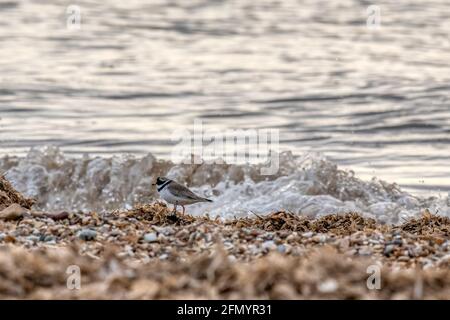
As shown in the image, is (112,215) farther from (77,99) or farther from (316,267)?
(77,99)

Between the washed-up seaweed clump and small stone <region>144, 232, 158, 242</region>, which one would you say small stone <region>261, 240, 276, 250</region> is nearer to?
small stone <region>144, 232, 158, 242</region>

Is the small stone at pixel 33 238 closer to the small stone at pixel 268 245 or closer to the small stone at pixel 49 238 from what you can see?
the small stone at pixel 49 238

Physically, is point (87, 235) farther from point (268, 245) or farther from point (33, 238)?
point (268, 245)

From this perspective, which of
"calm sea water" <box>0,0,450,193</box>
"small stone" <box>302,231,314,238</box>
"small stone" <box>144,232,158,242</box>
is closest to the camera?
"small stone" <box>144,232,158,242</box>

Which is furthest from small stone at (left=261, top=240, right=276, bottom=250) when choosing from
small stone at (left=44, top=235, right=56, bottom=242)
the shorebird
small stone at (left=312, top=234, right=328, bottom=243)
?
the shorebird

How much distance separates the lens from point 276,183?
13719mm

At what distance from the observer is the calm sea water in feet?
55.9

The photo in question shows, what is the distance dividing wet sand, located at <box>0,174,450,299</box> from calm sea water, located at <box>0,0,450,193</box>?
6.85 metres

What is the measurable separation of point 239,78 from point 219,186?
8.16 meters

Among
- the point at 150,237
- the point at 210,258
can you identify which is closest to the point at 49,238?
the point at 150,237

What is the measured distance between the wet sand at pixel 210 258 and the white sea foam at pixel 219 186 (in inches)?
182

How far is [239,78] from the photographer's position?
2209cm

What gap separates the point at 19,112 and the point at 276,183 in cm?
720

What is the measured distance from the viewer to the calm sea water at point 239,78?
17031mm
